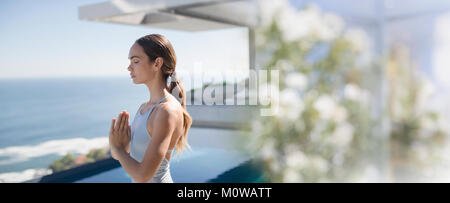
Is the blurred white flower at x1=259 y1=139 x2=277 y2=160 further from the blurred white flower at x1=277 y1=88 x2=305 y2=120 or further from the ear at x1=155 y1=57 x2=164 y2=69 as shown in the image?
the ear at x1=155 y1=57 x2=164 y2=69

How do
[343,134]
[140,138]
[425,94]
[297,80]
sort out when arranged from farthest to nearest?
1. [297,80]
2. [343,134]
3. [425,94]
4. [140,138]

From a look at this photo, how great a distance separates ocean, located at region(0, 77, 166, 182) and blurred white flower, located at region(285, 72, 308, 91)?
1.82m

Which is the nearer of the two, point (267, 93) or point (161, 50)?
point (161, 50)

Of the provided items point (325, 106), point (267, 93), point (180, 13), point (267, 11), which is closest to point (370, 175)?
point (325, 106)

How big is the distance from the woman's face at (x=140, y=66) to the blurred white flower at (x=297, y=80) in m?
2.03

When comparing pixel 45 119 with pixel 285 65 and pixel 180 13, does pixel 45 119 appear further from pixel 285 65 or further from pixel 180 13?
Answer: pixel 285 65

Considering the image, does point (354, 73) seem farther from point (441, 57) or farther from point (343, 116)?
point (441, 57)

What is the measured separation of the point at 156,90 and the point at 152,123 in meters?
0.23

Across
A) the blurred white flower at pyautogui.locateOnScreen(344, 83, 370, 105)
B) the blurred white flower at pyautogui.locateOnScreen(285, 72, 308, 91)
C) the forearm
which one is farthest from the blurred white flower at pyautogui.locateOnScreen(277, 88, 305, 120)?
the forearm

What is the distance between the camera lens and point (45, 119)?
13.4ft

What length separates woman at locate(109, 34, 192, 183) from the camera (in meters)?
1.81

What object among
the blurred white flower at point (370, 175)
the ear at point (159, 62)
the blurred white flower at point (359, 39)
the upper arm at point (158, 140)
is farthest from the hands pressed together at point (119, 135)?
the blurred white flower at point (370, 175)

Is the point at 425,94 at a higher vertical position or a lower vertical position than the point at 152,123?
higher
